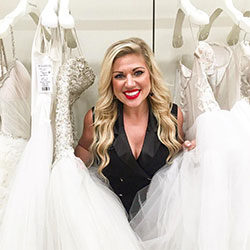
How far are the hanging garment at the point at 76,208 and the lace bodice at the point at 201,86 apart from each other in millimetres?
341

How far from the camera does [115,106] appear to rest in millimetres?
992

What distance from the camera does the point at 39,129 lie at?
82cm

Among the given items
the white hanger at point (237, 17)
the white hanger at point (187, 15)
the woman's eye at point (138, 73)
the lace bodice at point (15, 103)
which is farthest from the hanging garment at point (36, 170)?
the white hanger at point (237, 17)

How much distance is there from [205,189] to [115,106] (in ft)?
1.37

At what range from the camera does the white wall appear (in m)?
1.13

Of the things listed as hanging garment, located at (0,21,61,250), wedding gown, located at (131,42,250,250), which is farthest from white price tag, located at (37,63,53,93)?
wedding gown, located at (131,42,250,250)

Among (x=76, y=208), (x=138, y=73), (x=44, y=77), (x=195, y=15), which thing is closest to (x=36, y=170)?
(x=76, y=208)

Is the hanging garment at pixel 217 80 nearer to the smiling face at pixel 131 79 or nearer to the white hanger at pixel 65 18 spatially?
the smiling face at pixel 131 79

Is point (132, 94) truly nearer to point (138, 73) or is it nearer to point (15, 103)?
point (138, 73)

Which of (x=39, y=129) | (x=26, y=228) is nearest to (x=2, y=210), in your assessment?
(x=26, y=228)

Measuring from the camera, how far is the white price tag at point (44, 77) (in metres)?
0.87

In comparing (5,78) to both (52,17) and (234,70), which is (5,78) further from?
(234,70)

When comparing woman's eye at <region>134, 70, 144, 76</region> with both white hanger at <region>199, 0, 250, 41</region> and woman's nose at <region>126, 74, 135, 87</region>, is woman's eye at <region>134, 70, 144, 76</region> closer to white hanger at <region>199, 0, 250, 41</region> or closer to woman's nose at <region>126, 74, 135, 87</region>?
woman's nose at <region>126, 74, 135, 87</region>

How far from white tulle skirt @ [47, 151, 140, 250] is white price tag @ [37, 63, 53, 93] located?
0.21m
